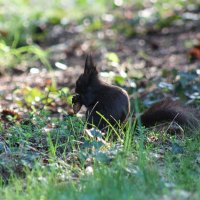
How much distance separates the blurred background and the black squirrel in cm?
134

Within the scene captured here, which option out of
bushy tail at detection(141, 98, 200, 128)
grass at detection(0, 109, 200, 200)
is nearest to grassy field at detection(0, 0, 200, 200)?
grass at detection(0, 109, 200, 200)

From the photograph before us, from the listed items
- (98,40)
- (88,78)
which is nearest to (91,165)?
→ (88,78)

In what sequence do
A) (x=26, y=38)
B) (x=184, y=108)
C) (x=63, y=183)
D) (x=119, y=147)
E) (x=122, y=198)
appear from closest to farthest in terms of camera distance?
1. (x=122, y=198)
2. (x=63, y=183)
3. (x=119, y=147)
4. (x=184, y=108)
5. (x=26, y=38)

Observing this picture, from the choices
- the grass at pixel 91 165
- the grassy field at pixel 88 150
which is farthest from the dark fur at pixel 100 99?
the grass at pixel 91 165

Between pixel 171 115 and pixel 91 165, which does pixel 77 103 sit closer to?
pixel 171 115

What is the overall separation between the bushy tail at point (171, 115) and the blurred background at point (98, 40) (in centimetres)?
140

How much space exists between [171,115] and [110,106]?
54 centimetres

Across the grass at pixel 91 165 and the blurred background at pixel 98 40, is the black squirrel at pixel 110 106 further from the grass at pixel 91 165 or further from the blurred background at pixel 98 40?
the blurred background at pixel 98 40

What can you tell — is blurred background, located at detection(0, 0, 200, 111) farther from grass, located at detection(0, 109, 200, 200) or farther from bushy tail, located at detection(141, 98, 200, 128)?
grass, located at detection(0, 109, 200, 200)

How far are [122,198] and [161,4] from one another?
845 centimetres

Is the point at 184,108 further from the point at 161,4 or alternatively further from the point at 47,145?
the point at 161,4

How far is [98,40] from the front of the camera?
10398 mm

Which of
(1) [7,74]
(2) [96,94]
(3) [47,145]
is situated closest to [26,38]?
(1) [7,74]

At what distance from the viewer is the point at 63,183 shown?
3990mm
